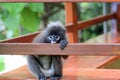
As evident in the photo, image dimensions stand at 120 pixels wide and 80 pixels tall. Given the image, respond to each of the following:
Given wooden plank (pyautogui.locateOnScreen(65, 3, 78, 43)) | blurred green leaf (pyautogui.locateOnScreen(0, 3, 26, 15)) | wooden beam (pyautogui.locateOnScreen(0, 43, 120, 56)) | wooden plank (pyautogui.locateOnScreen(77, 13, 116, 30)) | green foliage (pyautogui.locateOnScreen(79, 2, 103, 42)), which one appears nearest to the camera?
wooden beam (pyautogui.locateOnScreen(0, 43, 120, 56))

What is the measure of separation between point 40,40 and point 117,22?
3.54 m

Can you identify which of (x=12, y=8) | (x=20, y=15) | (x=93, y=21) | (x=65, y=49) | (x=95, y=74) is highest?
(x=65, y=49)

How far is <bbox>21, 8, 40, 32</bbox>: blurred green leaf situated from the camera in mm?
6133

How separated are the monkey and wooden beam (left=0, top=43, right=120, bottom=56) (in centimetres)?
25

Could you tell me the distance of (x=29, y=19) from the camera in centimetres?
615

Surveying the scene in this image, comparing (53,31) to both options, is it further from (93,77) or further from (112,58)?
(112,58)

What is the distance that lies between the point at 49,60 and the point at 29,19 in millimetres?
2248

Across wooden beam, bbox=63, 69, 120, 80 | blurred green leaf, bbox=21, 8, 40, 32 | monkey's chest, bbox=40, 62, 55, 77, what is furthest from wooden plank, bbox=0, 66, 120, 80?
blurred green leaf, bbox=21, 8, 40, 32

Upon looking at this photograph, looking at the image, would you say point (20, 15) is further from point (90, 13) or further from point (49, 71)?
point (90, 13)

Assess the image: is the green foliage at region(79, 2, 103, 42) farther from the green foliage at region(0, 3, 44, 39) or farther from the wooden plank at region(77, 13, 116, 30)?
the green foliage at region(0, 3, 44, 39)

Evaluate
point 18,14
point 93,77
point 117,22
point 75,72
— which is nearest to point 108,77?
point 93,77

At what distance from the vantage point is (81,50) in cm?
342

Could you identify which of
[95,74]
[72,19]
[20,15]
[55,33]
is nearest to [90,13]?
[20,15]

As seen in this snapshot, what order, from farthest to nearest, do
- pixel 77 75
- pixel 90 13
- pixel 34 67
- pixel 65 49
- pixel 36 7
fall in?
1. pixel 90 13
2. pixel 36 7
3. pixel 77 75
4. pixel 34 67
5. pixel 65 49
